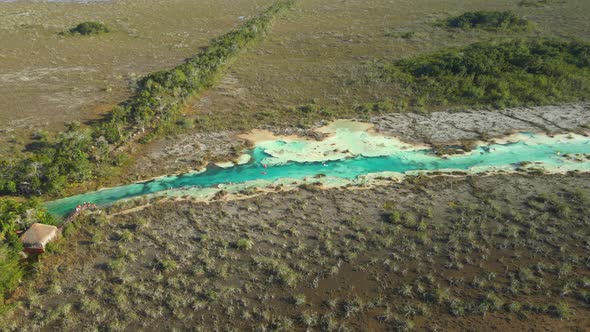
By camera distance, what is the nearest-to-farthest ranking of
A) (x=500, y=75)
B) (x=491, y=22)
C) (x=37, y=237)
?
(x=37, y=237), (x=500, y=75), (x=491, y=22)

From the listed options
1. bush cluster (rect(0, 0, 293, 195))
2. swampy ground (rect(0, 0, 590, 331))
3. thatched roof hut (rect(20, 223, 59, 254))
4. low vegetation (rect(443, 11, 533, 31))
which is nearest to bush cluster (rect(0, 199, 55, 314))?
thatched roof hut (rect(20, 223, 59, 254))

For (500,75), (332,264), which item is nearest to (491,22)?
(500,75)

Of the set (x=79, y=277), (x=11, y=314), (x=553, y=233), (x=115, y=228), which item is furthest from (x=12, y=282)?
(x=553, y=233)

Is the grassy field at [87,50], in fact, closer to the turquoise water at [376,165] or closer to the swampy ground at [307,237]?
the swampy ground at [307,237]

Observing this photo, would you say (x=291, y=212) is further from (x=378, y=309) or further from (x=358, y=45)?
(x=358, y=45)

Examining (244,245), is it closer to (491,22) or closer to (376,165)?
(376,165)
